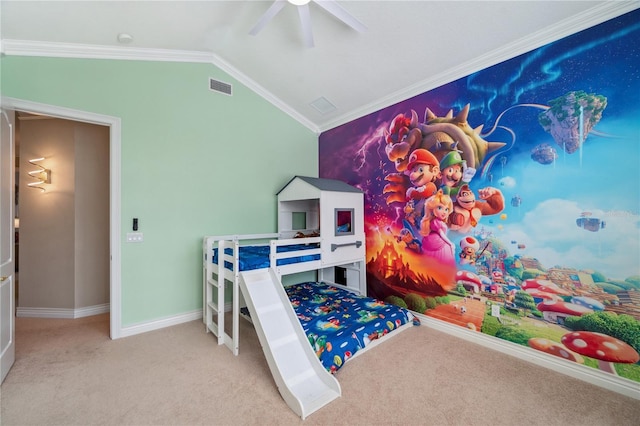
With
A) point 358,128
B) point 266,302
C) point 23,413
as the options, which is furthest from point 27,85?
point 358,128

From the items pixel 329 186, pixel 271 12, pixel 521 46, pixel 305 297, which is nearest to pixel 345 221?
pixel 329 186

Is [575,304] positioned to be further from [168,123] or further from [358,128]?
[168,123]

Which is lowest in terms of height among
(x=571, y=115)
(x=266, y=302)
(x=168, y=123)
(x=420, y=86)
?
(x=266, y=302)

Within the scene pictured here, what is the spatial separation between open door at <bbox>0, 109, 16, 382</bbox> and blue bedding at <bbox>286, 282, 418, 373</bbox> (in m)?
2.41

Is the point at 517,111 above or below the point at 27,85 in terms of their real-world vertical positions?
below

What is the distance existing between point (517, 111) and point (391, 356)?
8.40ft

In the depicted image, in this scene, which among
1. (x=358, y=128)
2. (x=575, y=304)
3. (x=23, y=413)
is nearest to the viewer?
(x=23, y=413)

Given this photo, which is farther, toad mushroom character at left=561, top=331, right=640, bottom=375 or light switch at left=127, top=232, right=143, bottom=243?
light switch at left=127, top=232, right=143, bottom=243

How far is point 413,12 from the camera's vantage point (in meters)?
2.36

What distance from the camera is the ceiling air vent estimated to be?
3.51m

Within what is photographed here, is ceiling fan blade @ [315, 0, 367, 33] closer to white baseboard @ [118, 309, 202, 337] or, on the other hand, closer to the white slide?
the white slide

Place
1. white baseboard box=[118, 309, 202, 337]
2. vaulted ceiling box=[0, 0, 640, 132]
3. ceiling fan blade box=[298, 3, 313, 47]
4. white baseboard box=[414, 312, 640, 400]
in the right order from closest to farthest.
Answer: white baseboard box=[414, 312, 640, 400]
ceiling fan blade box=[298, 3, 313, 47]
vaulted ceiling box=[0, 0, 640, 132]
white baseboard box=[118, 309, 202, 337]

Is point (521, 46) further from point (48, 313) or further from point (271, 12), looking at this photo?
point (48, 313)

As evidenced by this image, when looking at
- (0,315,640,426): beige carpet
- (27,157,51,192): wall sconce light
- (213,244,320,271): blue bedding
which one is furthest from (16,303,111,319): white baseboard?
(213,244,320,271): blue bedding
